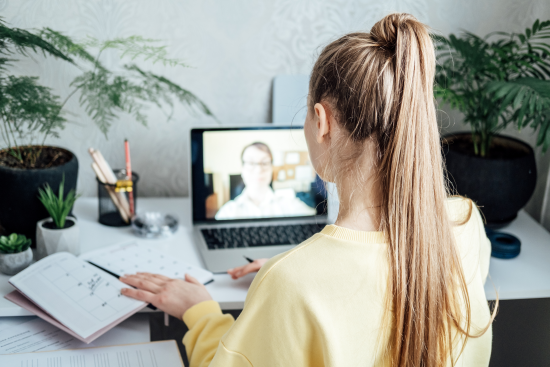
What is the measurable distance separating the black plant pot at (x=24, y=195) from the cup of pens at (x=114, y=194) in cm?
9

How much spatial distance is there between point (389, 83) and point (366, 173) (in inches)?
4.5

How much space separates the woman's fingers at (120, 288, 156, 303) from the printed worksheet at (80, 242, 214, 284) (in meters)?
0.07

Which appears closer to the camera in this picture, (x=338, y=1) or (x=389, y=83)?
(x=389, y=83)

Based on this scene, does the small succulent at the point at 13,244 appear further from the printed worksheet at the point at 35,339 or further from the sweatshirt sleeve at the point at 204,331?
the sweatshirt sleeve at the point at 204,331

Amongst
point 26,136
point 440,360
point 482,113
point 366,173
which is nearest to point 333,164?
point 366,173

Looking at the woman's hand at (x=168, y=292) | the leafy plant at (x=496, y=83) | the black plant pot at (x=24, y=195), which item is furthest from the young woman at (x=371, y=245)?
the black plant pot at (x=24, y=195)

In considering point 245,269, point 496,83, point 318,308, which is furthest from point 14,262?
point 496,83

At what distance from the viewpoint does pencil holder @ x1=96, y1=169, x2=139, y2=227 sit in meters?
1.18

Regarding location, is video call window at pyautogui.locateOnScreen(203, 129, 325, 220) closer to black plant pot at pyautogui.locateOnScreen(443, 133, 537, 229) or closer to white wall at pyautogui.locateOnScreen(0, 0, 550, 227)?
white wall at pyautogui.locateOnScreen(0, 0, 550, 227)

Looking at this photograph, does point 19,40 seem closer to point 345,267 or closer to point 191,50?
point 191,50

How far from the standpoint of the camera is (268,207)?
123cm

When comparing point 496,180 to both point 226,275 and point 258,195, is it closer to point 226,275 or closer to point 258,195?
point 258,195

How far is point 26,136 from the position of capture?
1211mm

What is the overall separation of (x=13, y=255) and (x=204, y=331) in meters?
0.45
